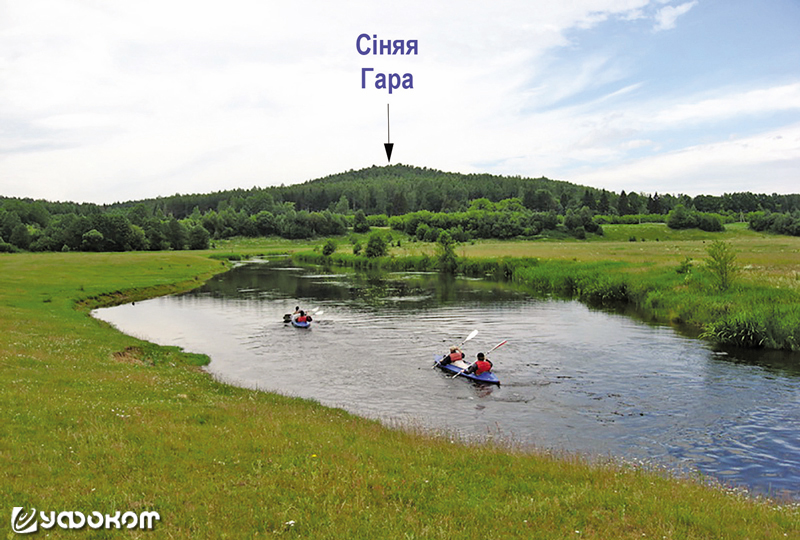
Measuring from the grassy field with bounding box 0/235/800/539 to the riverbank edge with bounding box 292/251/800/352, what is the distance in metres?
26.6

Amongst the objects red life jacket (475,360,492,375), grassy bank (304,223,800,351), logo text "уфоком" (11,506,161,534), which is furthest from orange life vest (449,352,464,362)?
logo text "уфоком" (11,506,161,534)

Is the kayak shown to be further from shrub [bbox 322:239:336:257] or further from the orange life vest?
shrub [bbox 322:239:336:257]

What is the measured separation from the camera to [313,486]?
1153 centimetres

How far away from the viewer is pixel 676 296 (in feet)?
167

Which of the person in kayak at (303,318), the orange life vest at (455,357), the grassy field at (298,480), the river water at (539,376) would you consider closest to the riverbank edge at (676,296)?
the river water at (539,376)

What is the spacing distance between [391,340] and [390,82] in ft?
63.9

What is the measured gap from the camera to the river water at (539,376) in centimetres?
2077

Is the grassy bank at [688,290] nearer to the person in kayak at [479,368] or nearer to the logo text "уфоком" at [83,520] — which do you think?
the person in kayak at [479,368]

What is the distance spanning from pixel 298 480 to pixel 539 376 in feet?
70.7

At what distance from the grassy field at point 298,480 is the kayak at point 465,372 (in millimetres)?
10398

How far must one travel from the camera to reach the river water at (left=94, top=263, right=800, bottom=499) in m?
20.8

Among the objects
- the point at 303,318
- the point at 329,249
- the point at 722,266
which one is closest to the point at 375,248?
the point at 329,249

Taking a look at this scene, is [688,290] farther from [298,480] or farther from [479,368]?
[298,480]

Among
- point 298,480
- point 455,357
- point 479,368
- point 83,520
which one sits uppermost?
point 83,520
